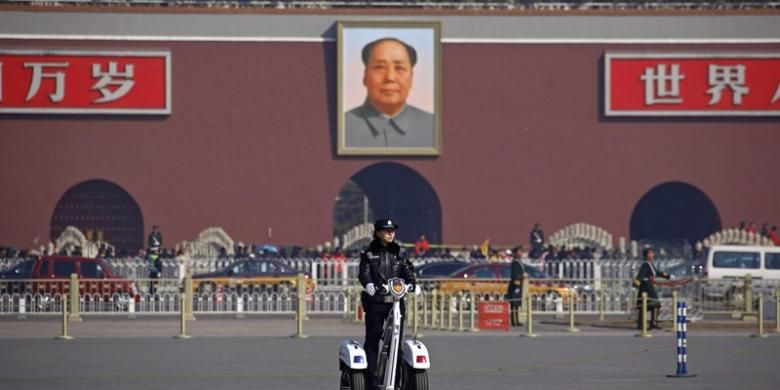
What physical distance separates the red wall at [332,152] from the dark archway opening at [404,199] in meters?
1.91

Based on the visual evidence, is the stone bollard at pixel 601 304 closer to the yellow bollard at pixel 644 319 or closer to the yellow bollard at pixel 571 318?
the yellow bollard at pixel 571 318

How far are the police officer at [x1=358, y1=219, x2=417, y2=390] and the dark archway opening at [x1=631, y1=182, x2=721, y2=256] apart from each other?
1231 inches

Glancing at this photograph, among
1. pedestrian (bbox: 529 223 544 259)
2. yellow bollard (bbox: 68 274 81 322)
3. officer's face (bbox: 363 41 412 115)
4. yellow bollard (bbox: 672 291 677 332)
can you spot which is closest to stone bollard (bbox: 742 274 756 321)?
yellow bollard (bbox: 672 291 677 332)

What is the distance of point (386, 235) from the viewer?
14.2 meters

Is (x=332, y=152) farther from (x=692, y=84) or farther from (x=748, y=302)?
(x=748, y=302)

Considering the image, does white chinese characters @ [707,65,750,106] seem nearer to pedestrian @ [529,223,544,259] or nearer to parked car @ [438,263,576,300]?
pedestrian @ [529,223,544,259]

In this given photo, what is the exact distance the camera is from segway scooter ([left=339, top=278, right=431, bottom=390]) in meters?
13.7

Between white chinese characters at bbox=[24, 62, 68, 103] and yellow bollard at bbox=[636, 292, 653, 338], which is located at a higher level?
white chinese characters at bbox=[24, 62, 68, 103]

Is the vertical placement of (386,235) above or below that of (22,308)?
above

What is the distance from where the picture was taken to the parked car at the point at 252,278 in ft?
114

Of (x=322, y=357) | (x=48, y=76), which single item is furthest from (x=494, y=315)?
(x=48, y=76)

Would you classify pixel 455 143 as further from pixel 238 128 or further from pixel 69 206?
pixel 69 206

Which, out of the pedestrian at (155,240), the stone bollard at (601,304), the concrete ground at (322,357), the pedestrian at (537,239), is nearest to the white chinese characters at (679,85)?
the pedestrian at (537,239)

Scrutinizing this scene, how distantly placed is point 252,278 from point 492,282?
5381 mm
